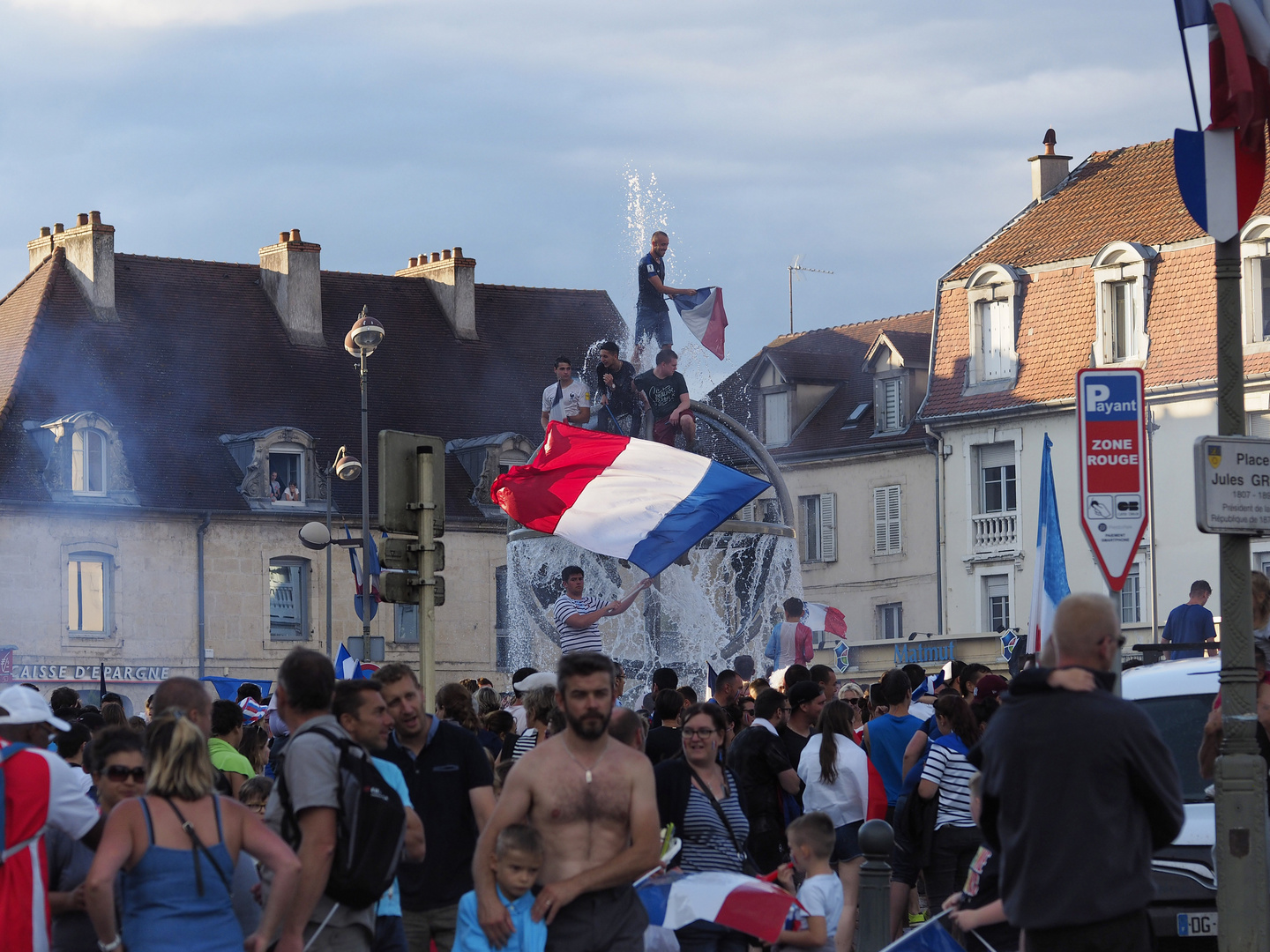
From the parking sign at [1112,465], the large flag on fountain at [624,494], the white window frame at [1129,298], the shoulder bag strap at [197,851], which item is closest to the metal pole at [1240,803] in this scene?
Answer: the parking sign at [1112,465]

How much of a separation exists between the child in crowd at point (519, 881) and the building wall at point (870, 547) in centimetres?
4371

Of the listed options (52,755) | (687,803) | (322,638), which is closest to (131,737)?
(52,755)

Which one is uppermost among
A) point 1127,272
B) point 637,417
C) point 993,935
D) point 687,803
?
point 1127,272

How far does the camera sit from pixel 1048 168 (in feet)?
169

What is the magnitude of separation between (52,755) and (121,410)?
144ft

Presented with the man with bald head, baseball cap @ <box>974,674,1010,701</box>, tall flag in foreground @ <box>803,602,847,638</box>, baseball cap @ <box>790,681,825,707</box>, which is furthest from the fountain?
the man with bald head

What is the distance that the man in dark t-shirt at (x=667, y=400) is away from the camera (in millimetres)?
21641

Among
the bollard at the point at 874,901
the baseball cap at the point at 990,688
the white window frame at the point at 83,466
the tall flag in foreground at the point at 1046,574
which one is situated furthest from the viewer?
the white window frame at the point at 83,466

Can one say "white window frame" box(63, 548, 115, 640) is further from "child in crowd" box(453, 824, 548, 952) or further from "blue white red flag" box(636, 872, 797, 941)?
"child in crowd" box(453, 824, 548, 952)

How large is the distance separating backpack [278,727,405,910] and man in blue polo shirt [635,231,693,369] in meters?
15.4

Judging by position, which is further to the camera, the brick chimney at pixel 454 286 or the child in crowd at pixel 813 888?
the brick chimney at pixel 454 286

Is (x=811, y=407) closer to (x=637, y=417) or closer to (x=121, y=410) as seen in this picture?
(x=121, y=410)

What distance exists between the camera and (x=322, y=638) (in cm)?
5094

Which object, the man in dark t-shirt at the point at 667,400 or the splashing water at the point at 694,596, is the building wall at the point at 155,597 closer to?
the splashing water at the point at 694,596
